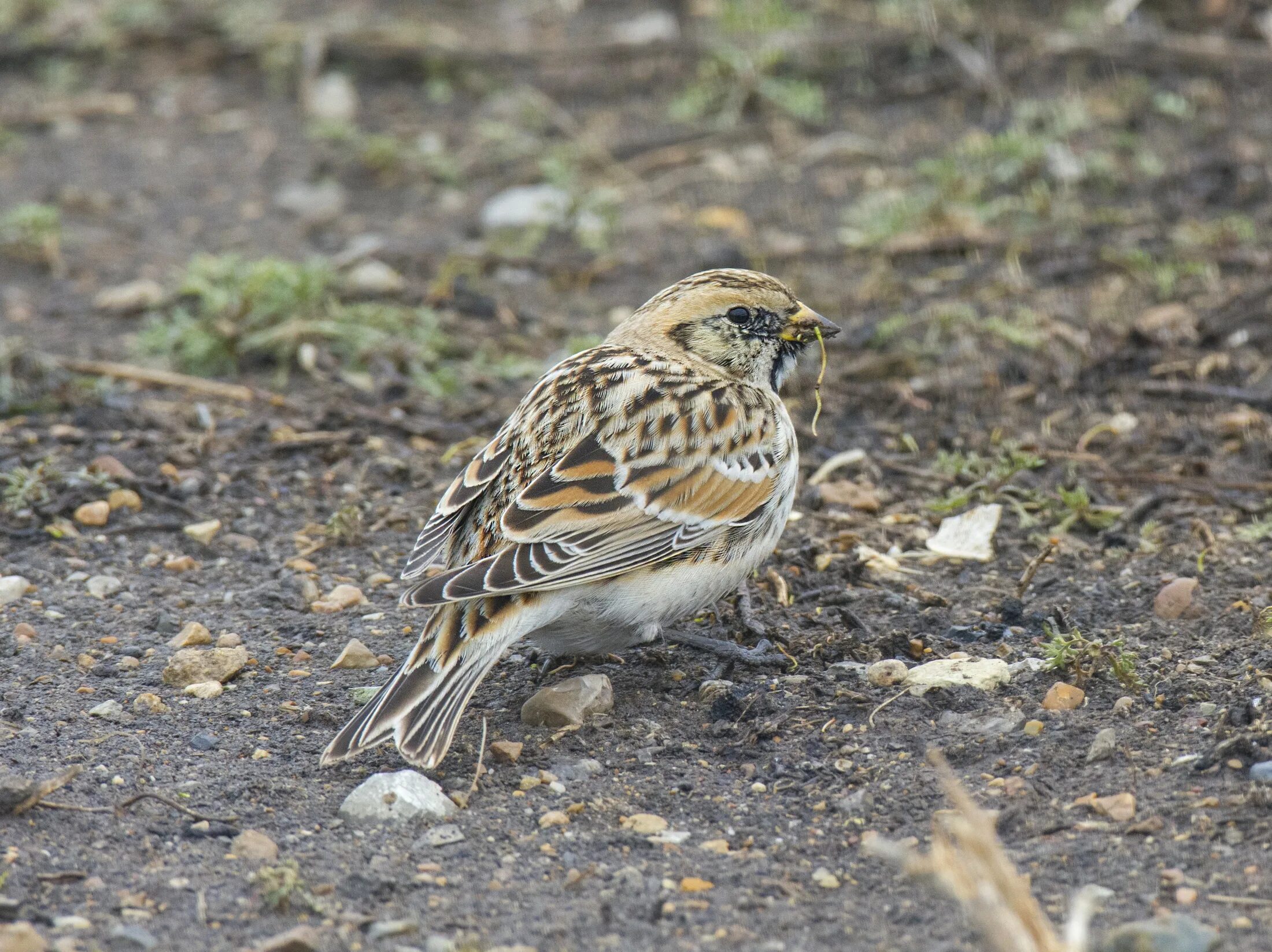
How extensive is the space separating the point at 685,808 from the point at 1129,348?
3.71 metres

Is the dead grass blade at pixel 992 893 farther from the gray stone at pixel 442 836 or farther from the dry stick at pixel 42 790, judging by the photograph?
the dry stick at pixel 42 790

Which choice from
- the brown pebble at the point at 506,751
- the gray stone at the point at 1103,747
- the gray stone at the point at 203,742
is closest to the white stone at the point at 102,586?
the gray stone at the point at 203,742

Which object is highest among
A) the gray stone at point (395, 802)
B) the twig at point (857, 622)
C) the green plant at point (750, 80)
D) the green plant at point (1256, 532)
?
the green plant at point (750, 80)

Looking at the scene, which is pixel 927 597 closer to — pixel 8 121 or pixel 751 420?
pixel 751 420

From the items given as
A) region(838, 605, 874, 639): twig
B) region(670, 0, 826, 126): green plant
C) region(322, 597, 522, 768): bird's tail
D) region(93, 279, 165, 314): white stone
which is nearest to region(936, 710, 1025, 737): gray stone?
region(838, 605, 874, 639): twig

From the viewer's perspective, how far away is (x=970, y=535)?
5773 millimetres

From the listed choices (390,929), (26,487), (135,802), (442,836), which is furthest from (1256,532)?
(26,487)

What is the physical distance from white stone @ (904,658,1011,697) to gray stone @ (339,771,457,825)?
1.45 metres

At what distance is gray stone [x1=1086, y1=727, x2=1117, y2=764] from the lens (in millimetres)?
4242

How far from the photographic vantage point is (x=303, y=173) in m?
9.61

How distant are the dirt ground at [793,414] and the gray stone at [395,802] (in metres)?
0.10

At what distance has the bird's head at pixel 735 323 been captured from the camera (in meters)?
5.45

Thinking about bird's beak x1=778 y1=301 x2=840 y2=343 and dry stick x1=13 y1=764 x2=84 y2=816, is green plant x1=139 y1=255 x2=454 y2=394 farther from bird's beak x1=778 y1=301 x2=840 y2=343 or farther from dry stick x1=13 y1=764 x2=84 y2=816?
dry stick x1=13 y1=764 x2=84 y2=816

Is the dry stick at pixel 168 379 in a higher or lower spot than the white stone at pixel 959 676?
higher
